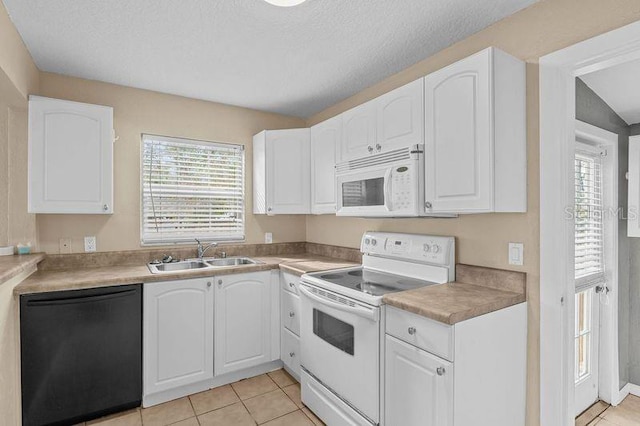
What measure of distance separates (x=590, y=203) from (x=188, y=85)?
3238 millimetres

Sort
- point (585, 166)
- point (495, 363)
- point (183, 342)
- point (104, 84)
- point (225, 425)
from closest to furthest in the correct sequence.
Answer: point (495, 363)
point (225, 425)
point (585, 166)
point (183, 342)
point (104, 84)

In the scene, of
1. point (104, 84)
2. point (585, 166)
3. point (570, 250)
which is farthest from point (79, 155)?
point (585, 166)

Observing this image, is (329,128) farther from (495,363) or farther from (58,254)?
(58,254)

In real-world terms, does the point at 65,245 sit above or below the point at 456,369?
above

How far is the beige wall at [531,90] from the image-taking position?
5.11ft

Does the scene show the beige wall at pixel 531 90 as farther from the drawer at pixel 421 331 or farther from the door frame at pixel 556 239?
the drawer at pixel 421 331

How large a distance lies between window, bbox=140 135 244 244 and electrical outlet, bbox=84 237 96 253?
358 mm

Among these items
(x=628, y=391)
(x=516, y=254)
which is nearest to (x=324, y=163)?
(x=516, y=254)

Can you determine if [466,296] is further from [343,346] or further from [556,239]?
[343,346]

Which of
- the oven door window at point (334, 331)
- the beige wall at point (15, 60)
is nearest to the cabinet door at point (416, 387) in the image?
the oven door window at point (334, 331)

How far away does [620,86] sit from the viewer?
2199 mm

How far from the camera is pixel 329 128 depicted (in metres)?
2.84

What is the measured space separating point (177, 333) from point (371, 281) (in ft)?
4.89

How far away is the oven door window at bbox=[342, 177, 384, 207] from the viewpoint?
2.23 metres
